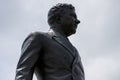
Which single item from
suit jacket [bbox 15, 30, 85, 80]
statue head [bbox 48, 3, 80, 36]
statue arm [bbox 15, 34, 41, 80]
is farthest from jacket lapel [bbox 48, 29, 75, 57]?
statue arm [bbox 15, 34, 41, 80]

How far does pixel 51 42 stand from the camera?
32.3ft

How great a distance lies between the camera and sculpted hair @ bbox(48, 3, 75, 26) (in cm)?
1037

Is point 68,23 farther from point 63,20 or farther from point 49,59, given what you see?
point 49,59

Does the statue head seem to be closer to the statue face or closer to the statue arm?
the statue face

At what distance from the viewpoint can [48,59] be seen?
9641mm

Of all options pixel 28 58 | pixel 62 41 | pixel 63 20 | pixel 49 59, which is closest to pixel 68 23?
pixel 63 20

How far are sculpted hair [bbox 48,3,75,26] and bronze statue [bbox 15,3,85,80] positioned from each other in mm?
236

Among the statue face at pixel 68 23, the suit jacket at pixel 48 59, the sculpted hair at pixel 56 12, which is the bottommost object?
the suit jacket at pixel 48 59

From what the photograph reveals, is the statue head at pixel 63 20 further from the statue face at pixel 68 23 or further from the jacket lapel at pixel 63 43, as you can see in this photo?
the jacket lapel at pixel 63 43

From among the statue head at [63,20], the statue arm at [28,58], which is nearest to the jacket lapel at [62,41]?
the statue head at [63,20]

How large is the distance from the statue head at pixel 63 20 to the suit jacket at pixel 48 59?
446mm

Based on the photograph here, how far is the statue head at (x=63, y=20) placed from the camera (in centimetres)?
1035

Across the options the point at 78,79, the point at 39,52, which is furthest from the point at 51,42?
the point at 78,79

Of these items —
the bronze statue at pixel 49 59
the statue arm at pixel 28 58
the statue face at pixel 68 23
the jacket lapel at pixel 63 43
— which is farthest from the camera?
the statue face at pixel 68 23
